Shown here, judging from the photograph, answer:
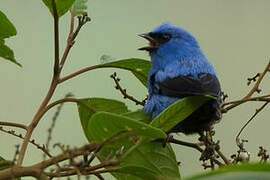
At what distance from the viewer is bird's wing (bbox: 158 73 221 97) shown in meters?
2.55

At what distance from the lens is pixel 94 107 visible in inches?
88.8

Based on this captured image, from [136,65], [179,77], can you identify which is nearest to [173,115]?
[136,65]

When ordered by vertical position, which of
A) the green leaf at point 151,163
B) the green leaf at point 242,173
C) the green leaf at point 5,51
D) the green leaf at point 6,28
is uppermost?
the green leaf at point 6,28

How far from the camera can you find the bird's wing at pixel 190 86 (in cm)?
255

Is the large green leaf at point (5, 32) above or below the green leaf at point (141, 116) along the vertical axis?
above

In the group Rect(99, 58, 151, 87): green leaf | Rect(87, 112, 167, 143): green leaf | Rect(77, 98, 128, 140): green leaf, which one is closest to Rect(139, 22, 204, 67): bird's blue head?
Rect(99, 58, 151, 87): green leaf

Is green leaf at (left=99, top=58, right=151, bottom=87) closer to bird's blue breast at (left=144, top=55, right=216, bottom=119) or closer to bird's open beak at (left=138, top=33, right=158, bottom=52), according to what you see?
bird's blue breast at (left=144, top=55, right=216, bottom=119)

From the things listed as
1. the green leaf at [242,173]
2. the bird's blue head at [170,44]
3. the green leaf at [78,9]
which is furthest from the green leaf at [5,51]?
the green leaf at [242,173]

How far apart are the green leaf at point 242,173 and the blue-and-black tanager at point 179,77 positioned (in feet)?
4.33

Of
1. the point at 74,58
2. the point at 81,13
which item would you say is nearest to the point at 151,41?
the point at 81,13

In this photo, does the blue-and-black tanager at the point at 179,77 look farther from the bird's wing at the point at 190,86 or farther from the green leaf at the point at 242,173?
the green leaf at the point at 242,173

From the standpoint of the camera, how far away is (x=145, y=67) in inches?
99.0

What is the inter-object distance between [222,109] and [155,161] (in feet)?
1.37

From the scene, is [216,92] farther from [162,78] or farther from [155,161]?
[155,161]
